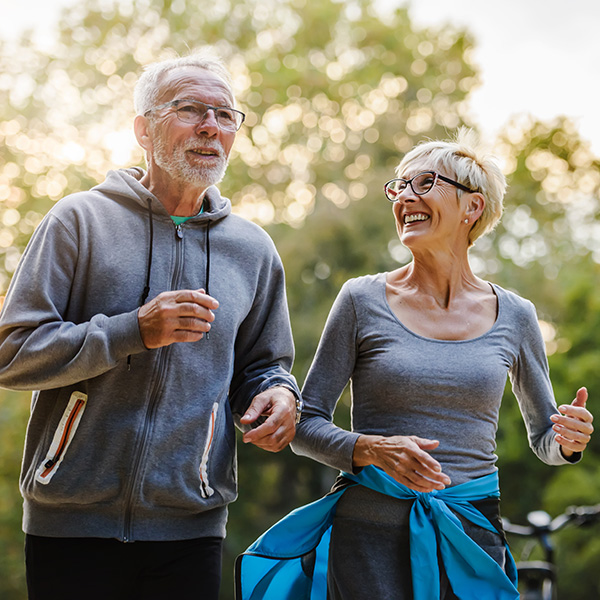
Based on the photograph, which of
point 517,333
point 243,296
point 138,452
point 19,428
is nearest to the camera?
point 138,452

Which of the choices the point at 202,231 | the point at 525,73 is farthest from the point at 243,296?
the point at 525,73

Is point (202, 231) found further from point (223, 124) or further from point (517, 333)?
point (517, 333)

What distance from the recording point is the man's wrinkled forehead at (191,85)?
2.34 m

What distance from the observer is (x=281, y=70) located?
1515 centimetres

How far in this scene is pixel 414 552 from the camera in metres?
2.23

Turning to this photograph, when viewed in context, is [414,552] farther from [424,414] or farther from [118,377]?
[118,377]

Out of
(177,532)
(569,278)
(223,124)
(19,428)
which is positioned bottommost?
(177,532)

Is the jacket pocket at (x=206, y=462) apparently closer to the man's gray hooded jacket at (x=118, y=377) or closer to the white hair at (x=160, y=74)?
the man's gray hooded jacket at (x=118, y=377)

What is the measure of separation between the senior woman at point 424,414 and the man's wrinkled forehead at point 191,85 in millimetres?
617

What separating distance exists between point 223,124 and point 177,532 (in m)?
1.13

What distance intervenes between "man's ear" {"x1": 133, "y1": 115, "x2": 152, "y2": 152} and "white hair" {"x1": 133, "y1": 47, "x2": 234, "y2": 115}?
0.08 ft

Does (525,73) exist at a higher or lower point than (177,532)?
higher

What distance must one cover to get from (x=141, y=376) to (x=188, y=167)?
59cm

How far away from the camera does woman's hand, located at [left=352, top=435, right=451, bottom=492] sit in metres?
2.05
